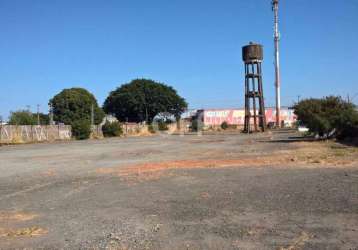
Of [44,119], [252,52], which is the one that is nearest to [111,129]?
[252,52]

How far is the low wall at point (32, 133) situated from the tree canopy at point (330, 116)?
32.1m

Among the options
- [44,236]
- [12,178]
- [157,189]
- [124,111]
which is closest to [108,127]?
[124,111]

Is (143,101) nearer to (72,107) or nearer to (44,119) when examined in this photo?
(72,107)

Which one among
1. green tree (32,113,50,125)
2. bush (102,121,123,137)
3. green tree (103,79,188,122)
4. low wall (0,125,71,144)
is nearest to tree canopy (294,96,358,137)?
low wall (0,125,71,144)

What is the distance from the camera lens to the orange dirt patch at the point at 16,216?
927 cm

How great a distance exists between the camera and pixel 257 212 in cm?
915

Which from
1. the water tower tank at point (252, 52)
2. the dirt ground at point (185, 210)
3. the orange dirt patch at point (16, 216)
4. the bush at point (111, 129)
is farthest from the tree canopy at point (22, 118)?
the orange dirt patch at point (16, 216)

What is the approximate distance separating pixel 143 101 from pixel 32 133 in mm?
54411

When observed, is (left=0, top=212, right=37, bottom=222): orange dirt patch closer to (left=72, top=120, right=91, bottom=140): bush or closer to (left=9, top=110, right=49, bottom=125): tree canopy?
(left=72, top=120, right=91, bottom=140): bush

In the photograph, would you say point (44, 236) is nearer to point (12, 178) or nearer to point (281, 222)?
point (281, 222)

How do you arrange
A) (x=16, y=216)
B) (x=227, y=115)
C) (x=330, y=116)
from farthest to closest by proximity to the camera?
(x=227, y=115) < (x=330, y=116) < (x=16, y=216)

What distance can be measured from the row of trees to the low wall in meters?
37.6

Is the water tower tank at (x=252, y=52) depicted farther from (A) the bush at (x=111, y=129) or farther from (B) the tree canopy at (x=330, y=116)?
(B) the tree canopy at (x=330, y=116)

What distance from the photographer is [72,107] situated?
109 m
